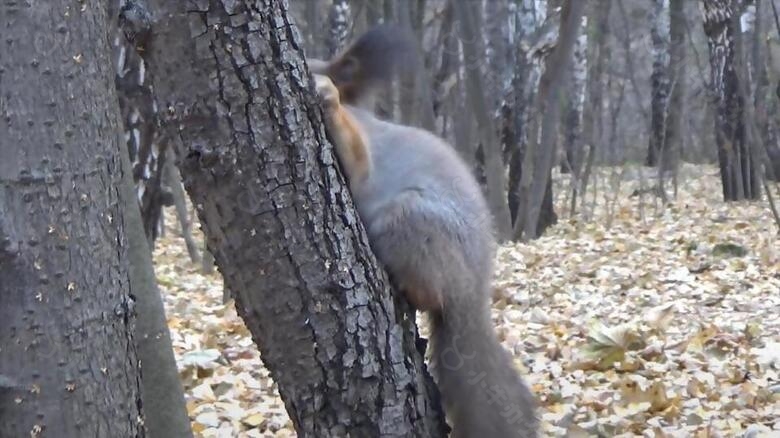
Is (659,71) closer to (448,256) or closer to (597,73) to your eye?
(597,73)

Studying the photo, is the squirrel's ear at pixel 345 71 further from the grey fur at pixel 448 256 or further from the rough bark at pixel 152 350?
the rough bark at pixel 152 350

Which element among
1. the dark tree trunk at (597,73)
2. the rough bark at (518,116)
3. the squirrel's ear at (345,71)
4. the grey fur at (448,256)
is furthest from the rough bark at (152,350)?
the dark tree trunk at (597,73)

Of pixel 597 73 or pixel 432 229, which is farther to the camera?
pixel 597 73

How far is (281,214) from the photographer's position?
2.65 metres

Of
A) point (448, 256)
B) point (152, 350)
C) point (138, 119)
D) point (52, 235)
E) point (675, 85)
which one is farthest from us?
point (675, 85)

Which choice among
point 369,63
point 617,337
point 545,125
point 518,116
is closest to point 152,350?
point 369,63

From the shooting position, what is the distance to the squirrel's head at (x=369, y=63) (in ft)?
12.2

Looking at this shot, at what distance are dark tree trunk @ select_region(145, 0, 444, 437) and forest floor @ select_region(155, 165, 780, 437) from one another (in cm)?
194

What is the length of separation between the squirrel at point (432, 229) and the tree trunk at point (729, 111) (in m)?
11.7

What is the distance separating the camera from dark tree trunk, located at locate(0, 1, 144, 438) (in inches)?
100.0

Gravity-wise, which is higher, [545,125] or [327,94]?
[545,125]

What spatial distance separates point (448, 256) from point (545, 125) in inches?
322

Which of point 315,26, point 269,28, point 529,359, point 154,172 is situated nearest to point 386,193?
point 269,28

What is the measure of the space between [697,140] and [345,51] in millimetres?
24975
